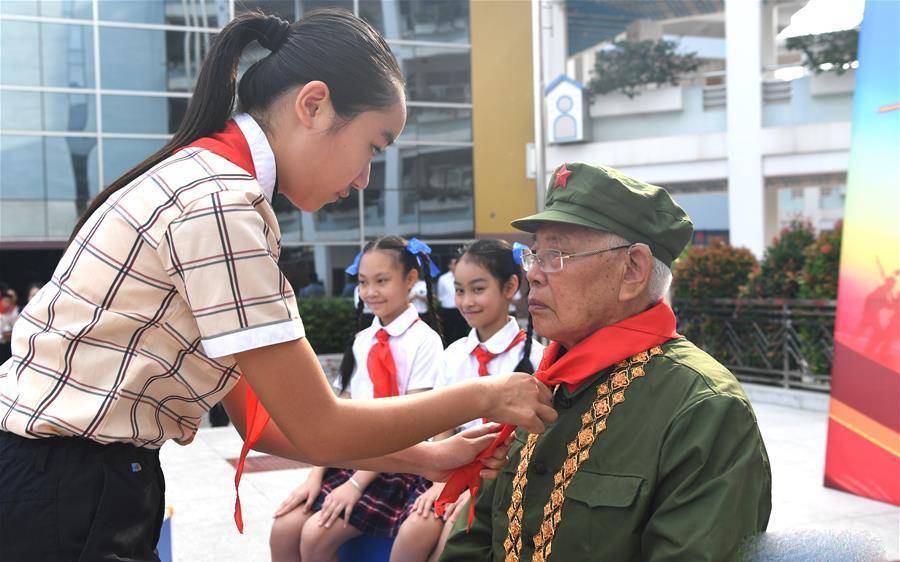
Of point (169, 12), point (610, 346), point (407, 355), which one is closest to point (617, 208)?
point (610, 346)

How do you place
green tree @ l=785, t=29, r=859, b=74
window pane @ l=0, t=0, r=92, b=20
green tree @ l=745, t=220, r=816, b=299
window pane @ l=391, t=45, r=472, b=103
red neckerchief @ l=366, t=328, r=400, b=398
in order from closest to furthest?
1. red neckerchief @ l=366, t=328, r=400, b=398
2. green tree @ l=745, t=220, r=816, b=299
3. green tree @ l=785, t=29, r=859, b=74
4. window pane @ l=0, t=0, r=92, b=20
5. window pane @ l=391, t=45, r=472, b=103

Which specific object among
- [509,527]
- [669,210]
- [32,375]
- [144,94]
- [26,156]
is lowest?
[509,527]

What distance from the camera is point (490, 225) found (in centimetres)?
1995

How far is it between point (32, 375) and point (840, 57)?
1623 centimetres

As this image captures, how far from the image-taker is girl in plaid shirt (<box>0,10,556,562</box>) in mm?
1561

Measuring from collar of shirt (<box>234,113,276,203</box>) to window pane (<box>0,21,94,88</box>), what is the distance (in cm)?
1630

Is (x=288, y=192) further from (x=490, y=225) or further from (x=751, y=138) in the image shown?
(x=490, y=225)

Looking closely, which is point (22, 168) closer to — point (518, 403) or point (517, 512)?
point (517, 512)

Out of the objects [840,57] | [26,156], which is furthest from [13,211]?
[840,57]

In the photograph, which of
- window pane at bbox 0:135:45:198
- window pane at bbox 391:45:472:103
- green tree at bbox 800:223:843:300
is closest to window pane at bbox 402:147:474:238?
window pane at bbox 391:45:472:103

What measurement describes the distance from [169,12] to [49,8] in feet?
6.87

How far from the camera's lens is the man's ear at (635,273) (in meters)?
2.09

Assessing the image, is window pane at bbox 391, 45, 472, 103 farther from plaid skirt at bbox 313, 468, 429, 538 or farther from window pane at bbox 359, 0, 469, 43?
plaid skirt at bbox 313, 468, 429, 538

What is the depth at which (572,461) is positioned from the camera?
79.1 inches
